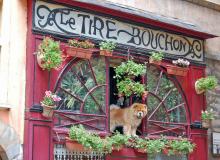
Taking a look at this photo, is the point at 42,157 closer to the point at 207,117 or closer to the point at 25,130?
Answer: the point at 25,130

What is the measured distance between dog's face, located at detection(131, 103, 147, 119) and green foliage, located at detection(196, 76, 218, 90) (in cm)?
144

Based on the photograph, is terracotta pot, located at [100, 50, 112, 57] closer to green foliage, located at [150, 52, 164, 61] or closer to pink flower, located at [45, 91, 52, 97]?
green foliage, located at [150, 52, 164, 61]

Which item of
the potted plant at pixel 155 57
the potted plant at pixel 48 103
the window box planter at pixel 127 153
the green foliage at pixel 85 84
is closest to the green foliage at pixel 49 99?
the potted plant at pixel 48 103

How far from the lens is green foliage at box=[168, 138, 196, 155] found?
8.68m

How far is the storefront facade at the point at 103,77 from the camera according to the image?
7473 mm

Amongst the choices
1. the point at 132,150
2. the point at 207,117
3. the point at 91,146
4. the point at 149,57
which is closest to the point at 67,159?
the point at 91,146

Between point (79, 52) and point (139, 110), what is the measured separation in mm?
1403

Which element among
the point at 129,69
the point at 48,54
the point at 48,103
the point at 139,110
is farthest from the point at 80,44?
the point at 139,110

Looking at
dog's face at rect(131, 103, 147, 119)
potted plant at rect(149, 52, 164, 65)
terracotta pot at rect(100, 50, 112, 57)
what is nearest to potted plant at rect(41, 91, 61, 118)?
terracotta pot at rect(100, 50, 112, 57)

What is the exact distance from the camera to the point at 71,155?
7664 millimetres

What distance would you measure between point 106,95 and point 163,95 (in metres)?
1.25

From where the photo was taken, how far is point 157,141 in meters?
8.41

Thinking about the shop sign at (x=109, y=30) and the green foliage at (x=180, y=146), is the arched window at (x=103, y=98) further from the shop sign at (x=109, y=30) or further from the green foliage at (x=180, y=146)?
the shop sign at (x=109, y=30)

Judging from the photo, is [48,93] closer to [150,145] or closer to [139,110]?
[139,110]
